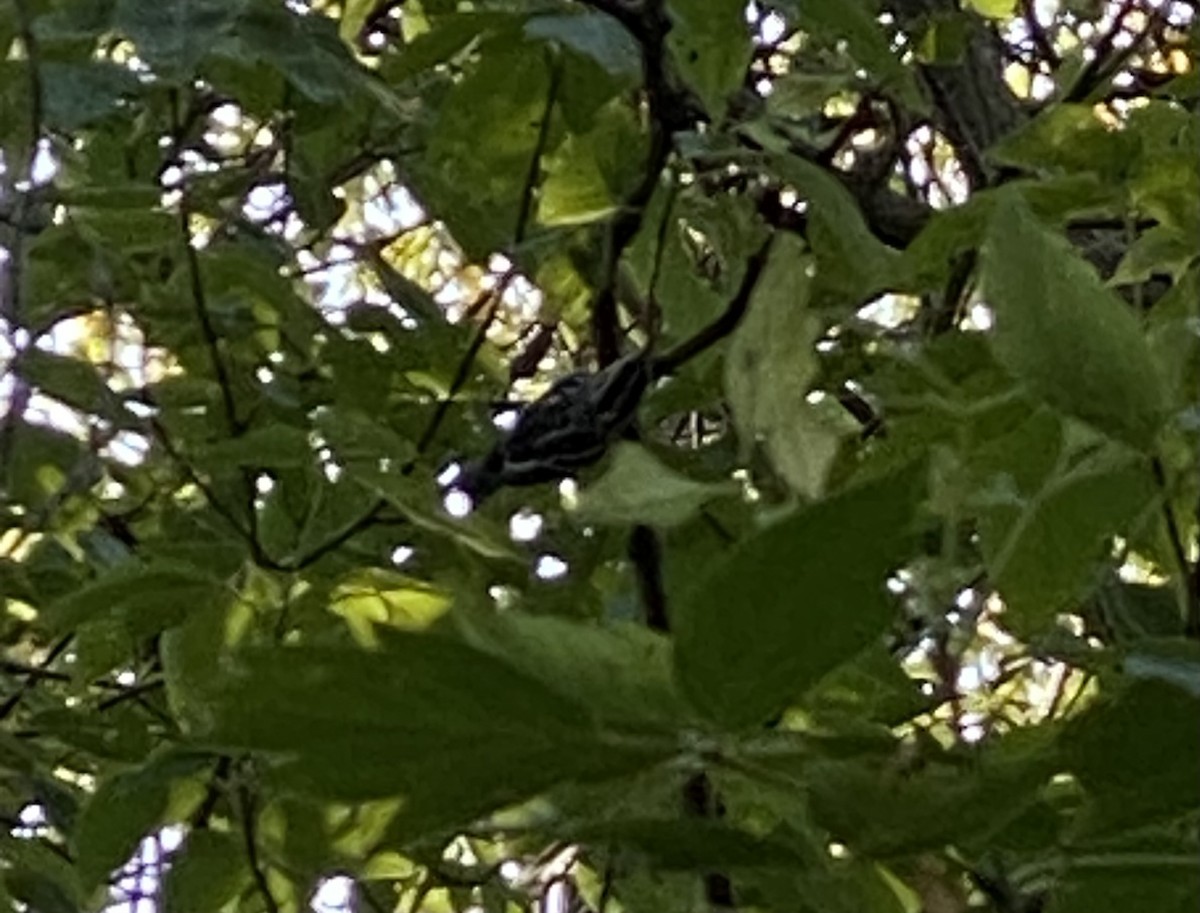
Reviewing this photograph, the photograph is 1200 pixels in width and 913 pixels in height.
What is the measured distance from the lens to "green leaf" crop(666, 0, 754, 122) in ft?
2.15

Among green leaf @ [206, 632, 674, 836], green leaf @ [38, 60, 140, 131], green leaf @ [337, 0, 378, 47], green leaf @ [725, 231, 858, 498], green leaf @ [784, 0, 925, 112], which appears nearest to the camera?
green leaf @ [206, 632, 674, 836]

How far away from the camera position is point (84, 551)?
0.98 metres

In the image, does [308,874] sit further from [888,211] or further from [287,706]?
[888,211]

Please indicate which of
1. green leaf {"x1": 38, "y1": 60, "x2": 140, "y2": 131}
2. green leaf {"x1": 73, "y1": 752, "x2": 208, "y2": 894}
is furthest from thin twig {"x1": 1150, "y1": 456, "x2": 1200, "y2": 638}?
green leaf {"x1": 38, "y1": 60, "x2": 140, "y2": 131}

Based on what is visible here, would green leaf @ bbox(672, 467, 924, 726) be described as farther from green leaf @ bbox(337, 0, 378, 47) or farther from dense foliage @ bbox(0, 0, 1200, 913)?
green leaf @ bbox(337, 0, 378, 47)

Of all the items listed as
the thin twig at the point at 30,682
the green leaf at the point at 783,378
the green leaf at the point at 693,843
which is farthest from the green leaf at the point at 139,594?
the green leaf at the point at 693,843

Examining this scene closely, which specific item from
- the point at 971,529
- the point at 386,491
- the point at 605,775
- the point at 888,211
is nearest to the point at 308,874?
the point at 386,491

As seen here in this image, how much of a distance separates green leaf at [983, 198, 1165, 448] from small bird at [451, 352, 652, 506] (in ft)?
0.92

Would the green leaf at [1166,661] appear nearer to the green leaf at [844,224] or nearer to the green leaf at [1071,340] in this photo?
the green leaf at [1071,340]

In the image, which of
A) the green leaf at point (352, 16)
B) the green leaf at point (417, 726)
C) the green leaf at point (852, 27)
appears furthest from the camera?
the green leaf at point (352, 16)

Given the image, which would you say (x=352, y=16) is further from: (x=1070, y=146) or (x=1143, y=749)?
(x=1143, y=749)

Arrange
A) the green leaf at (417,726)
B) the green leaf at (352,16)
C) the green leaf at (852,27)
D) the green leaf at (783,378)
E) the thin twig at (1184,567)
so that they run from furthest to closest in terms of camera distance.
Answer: the green leaf at (352,16)
the green leaf at (852,27)
the green leaf at (783,378)
the thin twig at (1184,567)
the green leaf at (417,726)

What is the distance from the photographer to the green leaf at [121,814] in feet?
2.31

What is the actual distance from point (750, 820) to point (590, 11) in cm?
24
